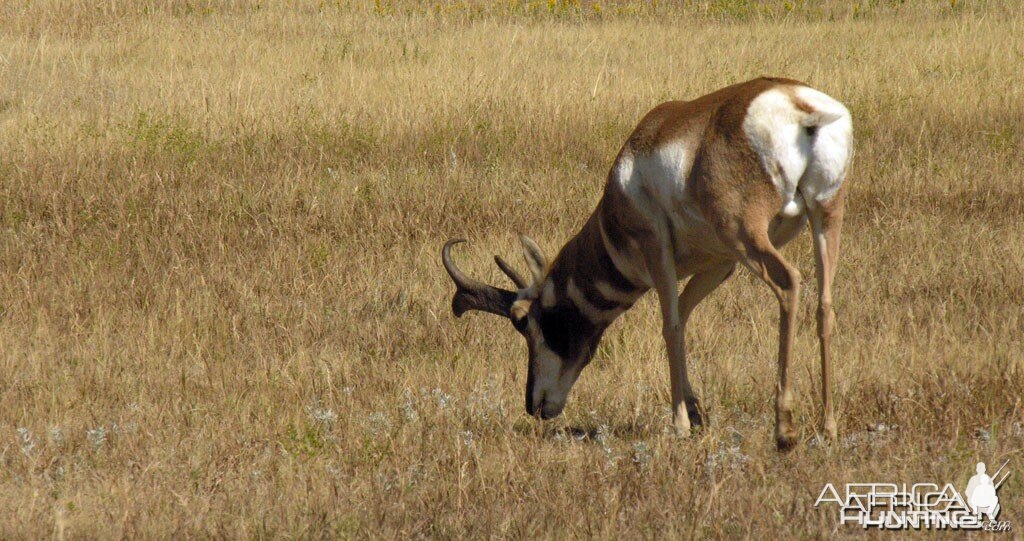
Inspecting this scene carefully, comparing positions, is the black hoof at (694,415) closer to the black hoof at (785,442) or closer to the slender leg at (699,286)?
the slender leg at (699,286)

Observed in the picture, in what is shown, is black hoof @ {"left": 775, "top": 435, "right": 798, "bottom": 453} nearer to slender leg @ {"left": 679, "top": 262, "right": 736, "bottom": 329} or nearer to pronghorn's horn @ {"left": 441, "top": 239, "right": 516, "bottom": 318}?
slender leg @ {"left": 679, "top": 262, "right": 736, "bottom": 329}

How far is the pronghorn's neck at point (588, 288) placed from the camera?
5293 millimetres

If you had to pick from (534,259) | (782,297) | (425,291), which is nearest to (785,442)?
(782,297)

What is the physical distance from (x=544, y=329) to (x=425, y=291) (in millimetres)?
2053

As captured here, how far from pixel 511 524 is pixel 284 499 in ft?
3.02

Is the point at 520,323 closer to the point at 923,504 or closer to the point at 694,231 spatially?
the point at 694,231

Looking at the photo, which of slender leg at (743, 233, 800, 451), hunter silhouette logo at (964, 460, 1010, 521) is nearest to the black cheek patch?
slender leg at (743, 233, 800, 451)

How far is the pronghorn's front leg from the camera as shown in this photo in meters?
4.84

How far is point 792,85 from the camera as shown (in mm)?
Result: 4586

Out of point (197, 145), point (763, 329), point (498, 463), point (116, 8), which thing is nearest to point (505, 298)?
point (498, 463)

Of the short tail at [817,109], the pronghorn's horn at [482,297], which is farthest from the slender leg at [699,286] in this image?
the short tail at [817,109]

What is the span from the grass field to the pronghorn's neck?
44 centimetres

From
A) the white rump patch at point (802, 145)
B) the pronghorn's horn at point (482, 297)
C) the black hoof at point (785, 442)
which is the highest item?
the white rump patch at point (802, 145)

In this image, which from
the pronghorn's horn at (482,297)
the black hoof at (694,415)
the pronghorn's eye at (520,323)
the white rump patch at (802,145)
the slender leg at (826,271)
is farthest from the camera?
the pronghorn's horn at (482,297)
